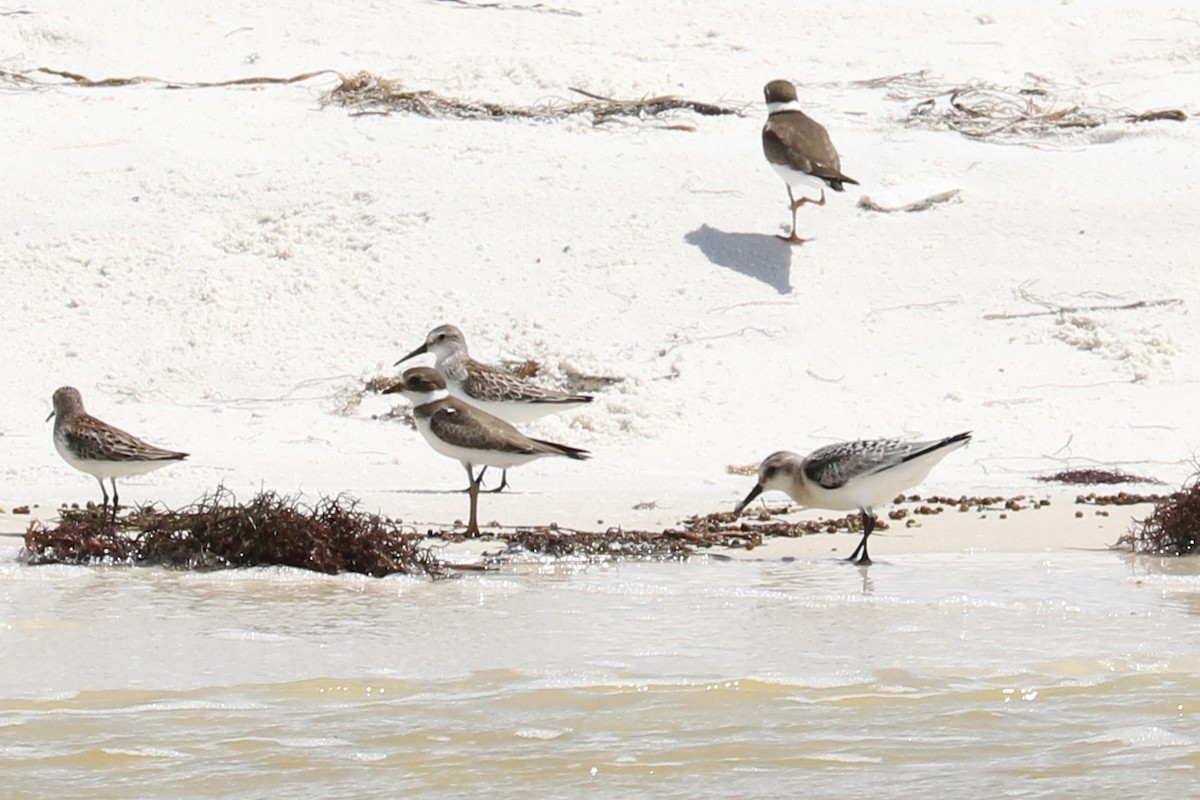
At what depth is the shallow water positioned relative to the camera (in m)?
6.70

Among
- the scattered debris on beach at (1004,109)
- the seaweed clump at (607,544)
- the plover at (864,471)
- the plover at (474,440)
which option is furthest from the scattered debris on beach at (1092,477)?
the scattered debris on beach at (1004,109)

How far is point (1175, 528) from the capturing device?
33.0 ft

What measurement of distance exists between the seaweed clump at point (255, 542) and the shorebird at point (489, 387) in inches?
97.0

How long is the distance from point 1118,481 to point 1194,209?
167 inches

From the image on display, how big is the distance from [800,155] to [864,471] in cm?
526

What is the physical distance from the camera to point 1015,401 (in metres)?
13.1

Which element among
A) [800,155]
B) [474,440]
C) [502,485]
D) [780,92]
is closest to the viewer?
[474,440]

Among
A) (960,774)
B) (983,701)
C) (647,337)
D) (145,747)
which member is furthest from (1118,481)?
(145,747)

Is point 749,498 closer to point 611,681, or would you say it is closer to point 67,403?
point 611,681

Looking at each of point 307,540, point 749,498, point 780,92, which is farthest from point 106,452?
point 780,92

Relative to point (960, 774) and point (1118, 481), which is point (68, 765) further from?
point (1118, 481)

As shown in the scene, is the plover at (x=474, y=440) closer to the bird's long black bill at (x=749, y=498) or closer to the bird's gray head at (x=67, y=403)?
the bird's long black bill at (x=749, y=498)

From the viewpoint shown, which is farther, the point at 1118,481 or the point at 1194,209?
the point at 1194,209

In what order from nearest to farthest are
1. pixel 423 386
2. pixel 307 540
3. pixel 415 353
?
pixel 307 540, pixel 423 386, pixel 415 353
